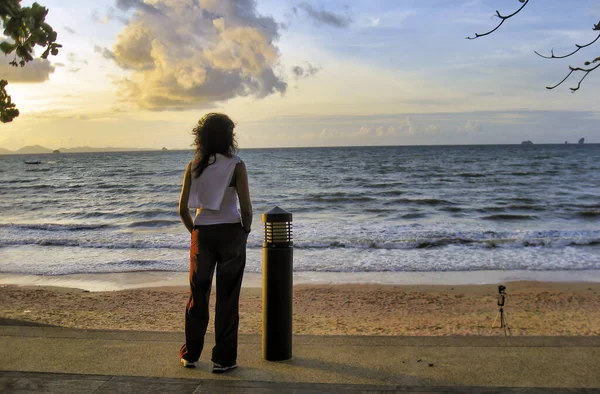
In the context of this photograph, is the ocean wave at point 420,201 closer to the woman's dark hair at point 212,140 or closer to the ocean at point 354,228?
the ocean at point 354,228

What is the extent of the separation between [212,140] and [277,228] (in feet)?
2.47

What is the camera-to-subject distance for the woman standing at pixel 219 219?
3.67 m

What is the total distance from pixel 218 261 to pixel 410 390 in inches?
58.0

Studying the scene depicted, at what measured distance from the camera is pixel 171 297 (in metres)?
8.47

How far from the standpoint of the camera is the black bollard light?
12.6 ft

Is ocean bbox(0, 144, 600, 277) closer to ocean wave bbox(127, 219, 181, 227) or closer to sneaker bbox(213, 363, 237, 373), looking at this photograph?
ocean wave bbox(127, 219, 181, 227)

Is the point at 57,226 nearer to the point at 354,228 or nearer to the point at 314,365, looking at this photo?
the point at 354,228

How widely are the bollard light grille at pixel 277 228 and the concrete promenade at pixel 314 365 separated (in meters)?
0.84

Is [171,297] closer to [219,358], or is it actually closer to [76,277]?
[76,277]

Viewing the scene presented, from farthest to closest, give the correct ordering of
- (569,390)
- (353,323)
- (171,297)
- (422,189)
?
(422,189)
(171,297)
(353,323)
(569,390)

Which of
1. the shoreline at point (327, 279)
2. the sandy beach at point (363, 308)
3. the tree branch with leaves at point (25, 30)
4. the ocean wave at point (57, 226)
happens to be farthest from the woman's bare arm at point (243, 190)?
the ocean wave at point (57, 226)

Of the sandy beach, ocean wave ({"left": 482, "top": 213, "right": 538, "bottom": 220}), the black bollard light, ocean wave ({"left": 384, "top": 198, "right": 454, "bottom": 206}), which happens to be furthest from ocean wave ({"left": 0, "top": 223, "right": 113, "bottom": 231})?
the black bollard light

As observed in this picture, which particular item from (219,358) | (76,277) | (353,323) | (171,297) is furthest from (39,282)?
(219,358)

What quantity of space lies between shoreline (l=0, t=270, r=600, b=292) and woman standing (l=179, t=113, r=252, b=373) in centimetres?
553
